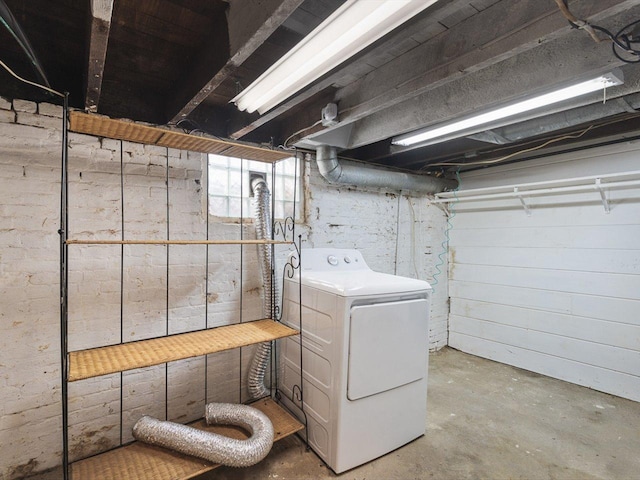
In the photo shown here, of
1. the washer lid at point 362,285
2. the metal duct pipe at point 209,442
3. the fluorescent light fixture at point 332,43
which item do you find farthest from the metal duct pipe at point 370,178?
the metal duct pipe at point 209,442

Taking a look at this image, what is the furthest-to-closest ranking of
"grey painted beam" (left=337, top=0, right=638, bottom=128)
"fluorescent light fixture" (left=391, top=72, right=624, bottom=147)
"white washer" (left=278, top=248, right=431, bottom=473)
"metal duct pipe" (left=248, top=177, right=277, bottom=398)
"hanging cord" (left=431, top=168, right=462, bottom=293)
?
"hanging cord" (left=431, top=168, right=462, bottom=293), "metal duct pipe" (left=248, top=177, right=277, bottom=398), "white washer" (left=278, top=248, right=431, bottom=473), "fluorescent light fixture" (left=391, top=72, right=624, bottom=147), "grey painted beam" (left=337, top=0, right=638, bottom=128)

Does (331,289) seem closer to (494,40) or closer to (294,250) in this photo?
(294,250)

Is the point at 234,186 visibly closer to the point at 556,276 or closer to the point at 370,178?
the point at 370,178

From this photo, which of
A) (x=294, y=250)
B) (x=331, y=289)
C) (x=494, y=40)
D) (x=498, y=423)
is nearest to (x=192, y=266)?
(x=294, y=250)

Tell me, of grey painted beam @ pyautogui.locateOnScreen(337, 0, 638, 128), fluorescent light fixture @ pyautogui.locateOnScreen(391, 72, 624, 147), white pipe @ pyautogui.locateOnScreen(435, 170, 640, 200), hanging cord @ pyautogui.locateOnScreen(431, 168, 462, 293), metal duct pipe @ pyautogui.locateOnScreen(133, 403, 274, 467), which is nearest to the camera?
grey painted beam @ pyautogui.locateOnScreen(337, 0, 638, 128)

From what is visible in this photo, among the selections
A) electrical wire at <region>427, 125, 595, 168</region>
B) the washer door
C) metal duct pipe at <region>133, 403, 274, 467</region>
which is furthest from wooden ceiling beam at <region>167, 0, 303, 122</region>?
electrical wire at <region>427, 125, 595, 168</region>

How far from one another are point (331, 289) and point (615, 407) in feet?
8.34

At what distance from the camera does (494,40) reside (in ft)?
3.80

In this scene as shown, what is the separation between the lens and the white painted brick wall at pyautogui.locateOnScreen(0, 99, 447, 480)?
1.67 meters

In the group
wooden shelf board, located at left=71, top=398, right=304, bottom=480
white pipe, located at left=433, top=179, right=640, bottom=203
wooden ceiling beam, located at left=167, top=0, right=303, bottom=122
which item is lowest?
wooden shelf board, located at left=71, top=398, right=304, bottom=480

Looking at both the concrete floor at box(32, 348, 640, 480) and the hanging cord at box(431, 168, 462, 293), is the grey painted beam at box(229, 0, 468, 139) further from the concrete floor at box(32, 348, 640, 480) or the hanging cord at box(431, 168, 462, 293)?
the hanging cord at box(431, 168, 462, 293)

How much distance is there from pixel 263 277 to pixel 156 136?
1.14 m

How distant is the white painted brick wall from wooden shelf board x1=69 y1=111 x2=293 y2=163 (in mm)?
283

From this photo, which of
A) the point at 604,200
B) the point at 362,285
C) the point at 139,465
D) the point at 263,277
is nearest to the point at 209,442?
the point at 139,465
